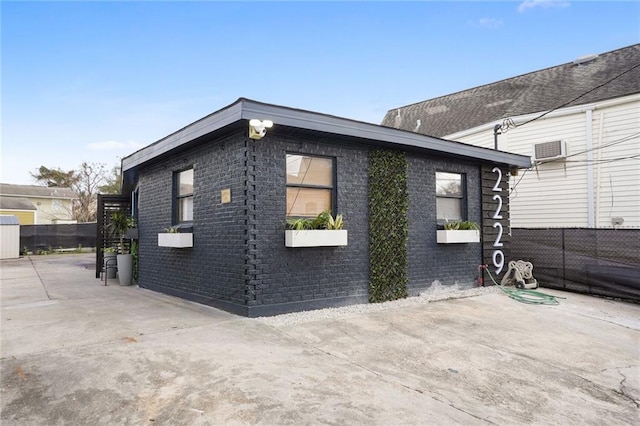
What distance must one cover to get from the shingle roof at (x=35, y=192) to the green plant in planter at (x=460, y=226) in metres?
34.9

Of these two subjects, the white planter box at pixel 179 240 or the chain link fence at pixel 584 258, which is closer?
the white planter box at pixel 179 240

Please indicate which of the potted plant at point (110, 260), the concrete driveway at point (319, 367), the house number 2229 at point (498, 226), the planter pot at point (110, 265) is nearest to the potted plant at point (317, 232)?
the concrete driveway at point (319, 367)

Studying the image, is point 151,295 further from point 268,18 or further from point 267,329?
point 268,18

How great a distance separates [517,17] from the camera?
380 inches

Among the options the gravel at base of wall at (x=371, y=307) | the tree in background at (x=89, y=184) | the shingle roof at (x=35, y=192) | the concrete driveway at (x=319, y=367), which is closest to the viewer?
the concrete driveway at (x=319, y=367)

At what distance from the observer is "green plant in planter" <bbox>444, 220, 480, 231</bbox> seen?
23.3 feet

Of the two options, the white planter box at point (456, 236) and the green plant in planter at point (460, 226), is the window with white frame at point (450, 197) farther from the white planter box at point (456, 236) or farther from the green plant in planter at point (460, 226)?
the white planter box at point (456, 236)

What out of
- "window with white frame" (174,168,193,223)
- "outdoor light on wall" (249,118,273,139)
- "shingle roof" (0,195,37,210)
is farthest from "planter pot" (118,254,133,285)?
"shingle roof" (0,195,37,210)

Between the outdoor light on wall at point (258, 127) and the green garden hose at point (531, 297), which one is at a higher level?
Answer: the outdoor light on wall at point (258, 127)

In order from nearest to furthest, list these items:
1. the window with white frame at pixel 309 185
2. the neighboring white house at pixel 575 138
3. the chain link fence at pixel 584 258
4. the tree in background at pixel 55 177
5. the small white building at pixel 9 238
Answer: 1. the window with white frame at pixel 309 185
2. the chain link fence at pixel 584 258
3. the neighboring white house at pixel 575 138
4. the small white building at pixel 9 238
5. the tree in background at pixel 55 177

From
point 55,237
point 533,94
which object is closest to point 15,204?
point 55,237

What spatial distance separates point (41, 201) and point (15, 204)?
3596 mm

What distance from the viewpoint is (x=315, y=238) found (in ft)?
17.0

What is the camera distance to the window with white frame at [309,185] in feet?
18.1
